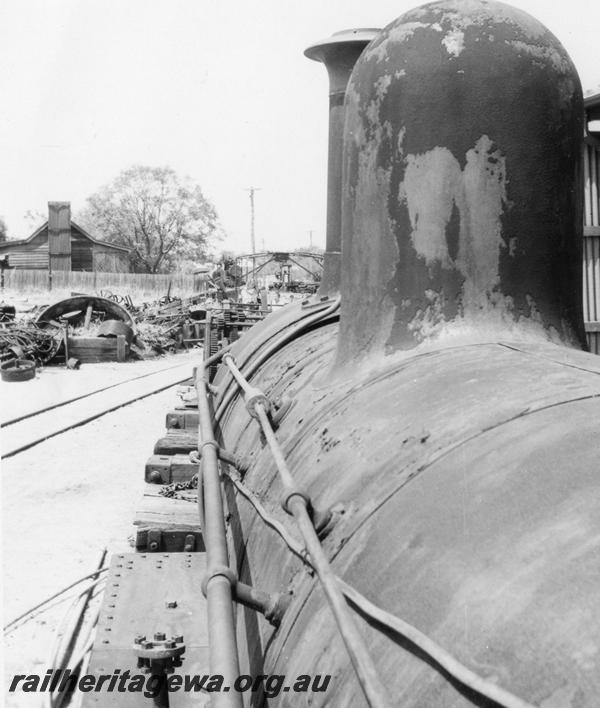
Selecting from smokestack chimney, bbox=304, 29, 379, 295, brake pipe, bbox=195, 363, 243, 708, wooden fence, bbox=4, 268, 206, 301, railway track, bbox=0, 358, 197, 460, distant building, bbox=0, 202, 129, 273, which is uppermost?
distant building, bbox=0, 202, 129, 273

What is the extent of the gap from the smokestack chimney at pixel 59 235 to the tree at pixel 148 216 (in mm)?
16394

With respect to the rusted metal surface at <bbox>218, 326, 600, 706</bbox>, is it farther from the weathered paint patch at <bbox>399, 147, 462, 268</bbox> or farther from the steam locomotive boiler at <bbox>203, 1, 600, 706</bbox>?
the weathered paint patch at <bbox>399, 147, 462, 268</bbox>

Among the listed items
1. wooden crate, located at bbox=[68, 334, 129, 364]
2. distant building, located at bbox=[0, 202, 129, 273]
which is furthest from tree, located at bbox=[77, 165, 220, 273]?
wooden crate, located at bbox=[68, 334, 129, 364]

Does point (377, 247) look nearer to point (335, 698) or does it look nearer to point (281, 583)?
point (281, 583)

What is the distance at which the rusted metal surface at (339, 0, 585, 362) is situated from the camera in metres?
2.47

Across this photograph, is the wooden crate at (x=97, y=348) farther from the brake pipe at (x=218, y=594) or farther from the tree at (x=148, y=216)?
the tree at (x=148, y=216)

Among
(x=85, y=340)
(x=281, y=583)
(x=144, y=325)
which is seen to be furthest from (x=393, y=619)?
(x=144, y=325)

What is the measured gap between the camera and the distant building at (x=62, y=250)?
1609 inches

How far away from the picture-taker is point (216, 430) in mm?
4168

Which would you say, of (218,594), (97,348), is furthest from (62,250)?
(218,594)

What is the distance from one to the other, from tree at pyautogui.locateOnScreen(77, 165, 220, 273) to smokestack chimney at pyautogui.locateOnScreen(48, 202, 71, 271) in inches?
645

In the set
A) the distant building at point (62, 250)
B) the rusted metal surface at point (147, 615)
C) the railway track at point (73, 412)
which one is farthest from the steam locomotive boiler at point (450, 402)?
the distant building at point (62, 250)

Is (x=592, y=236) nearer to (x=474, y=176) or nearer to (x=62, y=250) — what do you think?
(x=474, y=176)

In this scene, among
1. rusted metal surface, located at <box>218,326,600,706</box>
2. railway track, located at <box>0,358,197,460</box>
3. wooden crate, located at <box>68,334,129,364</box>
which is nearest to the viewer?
rusted metal surface, located at <box>218,326,600,706</box>
